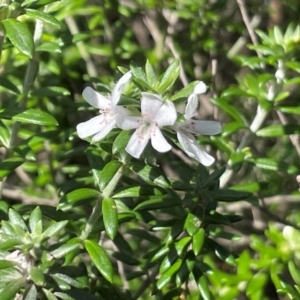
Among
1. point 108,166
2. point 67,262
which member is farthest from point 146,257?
point 108,166

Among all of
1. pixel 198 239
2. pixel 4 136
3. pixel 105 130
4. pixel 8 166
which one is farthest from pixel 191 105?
pixel 4 136

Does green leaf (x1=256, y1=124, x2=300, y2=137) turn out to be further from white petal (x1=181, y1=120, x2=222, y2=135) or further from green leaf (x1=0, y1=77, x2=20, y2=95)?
green leaf (x1=0, y1=77, x2=20, y2=95)

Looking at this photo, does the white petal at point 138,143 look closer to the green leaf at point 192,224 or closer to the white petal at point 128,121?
the white petal at point 128,121

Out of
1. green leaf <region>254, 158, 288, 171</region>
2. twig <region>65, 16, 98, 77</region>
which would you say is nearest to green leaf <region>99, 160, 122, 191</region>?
green leaf <region>254, 158, 288, 171</region>

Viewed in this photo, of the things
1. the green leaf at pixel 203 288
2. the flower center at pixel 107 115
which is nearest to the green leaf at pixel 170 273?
the green leaf at pixel 203 288

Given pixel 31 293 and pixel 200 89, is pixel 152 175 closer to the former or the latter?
pixel 200 89

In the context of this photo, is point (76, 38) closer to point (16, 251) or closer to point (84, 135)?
point (84, 135)
